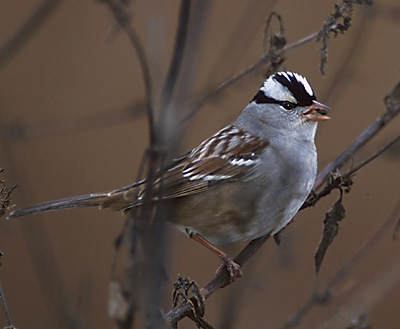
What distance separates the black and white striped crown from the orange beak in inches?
1.0

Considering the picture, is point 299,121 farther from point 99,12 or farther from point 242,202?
point 99,12

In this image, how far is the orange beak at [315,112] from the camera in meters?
2.87

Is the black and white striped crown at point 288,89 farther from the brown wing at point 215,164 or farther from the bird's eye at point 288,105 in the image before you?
the brown wing at point 215,164

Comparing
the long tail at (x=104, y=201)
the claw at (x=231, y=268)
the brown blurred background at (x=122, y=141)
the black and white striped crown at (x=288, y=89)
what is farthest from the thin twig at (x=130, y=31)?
the brown blurred background at (x=122, y=141)

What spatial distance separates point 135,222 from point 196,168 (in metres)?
1.76

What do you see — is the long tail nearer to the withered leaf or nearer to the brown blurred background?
the withered leaf

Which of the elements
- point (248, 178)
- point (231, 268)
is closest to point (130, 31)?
point (231, 268)

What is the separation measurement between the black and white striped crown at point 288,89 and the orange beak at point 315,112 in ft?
0.08

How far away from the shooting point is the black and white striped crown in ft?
9.45

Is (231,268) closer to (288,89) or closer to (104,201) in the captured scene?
(104,201)

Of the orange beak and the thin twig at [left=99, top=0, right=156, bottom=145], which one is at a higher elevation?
the thin twig at [left=99, top=0, right=156, bottom=145]

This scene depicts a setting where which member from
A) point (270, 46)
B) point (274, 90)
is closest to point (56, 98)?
point (274, 90)

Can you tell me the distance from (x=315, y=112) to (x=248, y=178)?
1.32 ft

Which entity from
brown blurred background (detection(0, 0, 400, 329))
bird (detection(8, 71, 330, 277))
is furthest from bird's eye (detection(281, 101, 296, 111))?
brown blurred background (detection(0, 0, 400, 329))
